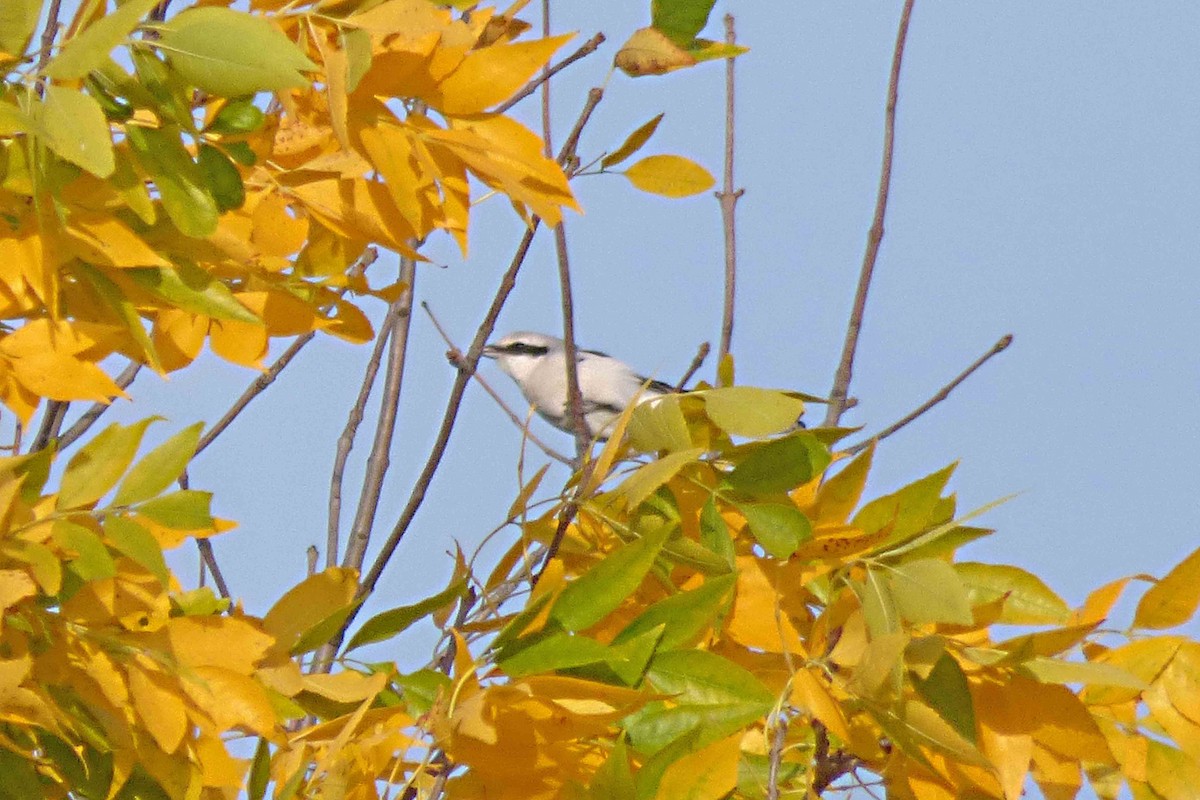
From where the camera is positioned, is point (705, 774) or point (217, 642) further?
point (217, 642)

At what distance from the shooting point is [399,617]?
107 cm

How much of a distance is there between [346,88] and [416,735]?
449 millimetres

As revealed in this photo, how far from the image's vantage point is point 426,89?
0.89 m

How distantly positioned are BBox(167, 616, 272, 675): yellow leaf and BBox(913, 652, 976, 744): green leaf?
47cm

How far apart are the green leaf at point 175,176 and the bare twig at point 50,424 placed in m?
1.25

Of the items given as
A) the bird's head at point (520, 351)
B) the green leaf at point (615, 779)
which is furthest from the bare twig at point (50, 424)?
the bird's head at point (520, 351)

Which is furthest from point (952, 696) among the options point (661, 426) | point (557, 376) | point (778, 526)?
point (557, 376)

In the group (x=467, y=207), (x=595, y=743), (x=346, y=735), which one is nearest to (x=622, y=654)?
(x=595, y=743)

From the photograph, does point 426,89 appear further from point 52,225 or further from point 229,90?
point 52,225

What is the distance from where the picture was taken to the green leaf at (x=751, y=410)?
103 centimetres

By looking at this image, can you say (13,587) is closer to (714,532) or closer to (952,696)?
(714,532)

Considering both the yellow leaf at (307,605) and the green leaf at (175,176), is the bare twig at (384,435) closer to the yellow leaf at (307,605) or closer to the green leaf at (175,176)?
the yellow leaf at (307,605)

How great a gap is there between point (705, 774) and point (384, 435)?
1404 millimetres

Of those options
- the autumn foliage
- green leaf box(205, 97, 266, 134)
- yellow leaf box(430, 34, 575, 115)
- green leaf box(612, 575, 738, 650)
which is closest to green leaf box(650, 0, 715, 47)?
the autumn foliage
